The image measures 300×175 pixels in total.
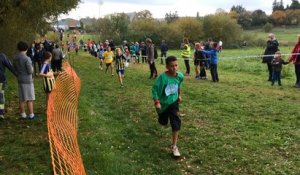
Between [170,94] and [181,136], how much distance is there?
1.60m

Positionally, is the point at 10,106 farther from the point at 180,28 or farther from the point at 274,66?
the point at 180,28

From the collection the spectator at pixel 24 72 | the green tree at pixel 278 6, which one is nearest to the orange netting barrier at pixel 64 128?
the spectator at pixel 24 72

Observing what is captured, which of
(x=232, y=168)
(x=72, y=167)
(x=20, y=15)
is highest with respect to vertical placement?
(x=20, y=15)

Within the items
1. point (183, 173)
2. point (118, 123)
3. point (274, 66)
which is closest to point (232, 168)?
point (183, 173)

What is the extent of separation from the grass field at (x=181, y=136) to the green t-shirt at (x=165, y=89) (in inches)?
39.8

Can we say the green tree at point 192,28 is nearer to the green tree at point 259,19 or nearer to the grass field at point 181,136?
the green tree at point 259,19

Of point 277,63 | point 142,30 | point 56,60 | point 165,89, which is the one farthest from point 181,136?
point 142,30

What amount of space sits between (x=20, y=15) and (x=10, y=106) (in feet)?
13.6

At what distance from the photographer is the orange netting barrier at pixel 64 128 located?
5805 mm

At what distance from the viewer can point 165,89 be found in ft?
25.5

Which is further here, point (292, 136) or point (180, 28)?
point (180, 28)

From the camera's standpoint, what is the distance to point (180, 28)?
68.2 m

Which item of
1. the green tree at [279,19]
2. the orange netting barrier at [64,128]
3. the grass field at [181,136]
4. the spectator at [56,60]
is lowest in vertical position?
the grass field at [181,136]

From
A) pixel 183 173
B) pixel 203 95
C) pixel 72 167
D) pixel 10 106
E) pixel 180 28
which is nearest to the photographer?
pixel 72 167
